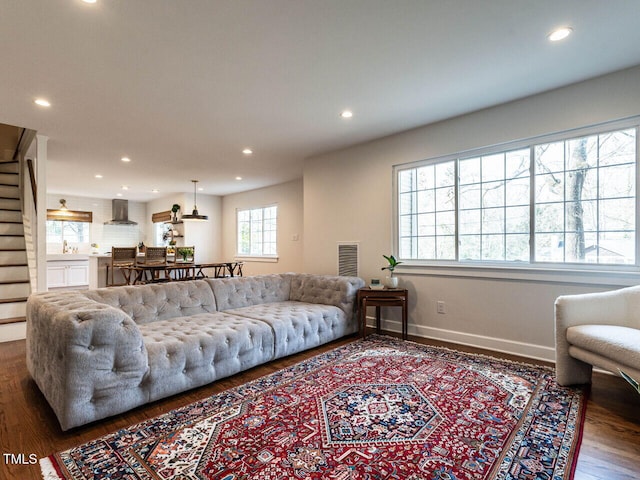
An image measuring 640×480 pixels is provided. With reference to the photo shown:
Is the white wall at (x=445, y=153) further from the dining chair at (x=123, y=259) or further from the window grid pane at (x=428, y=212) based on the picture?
the dining chair at (x=123, y=259)

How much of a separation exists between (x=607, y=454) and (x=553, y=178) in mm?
2388

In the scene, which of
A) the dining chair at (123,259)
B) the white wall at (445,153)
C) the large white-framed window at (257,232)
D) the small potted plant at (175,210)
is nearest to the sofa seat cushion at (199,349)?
the white wall at (445,153)

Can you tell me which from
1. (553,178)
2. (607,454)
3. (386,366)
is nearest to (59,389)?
(386,366)

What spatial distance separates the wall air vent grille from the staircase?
4.06 meters

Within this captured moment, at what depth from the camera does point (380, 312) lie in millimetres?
4355

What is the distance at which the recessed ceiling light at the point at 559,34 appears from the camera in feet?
7.20

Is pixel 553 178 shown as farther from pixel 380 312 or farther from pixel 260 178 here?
pixel 260 178

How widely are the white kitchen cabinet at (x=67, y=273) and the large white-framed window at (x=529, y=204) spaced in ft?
24.3

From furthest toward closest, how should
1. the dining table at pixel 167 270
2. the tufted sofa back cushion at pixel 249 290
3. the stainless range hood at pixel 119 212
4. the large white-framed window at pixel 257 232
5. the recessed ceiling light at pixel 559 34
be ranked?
the stainless range hood at pixel 119 212
the large white-framed window at pixel 257 232
the dining table at pixel 167 270
the tufted sofa back cushion at pixel 249 290
the recessed ceiling light at pixel 559 34

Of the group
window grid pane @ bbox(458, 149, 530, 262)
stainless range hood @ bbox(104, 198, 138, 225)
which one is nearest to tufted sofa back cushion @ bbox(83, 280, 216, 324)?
window grid pane @ bbox(458, 149, 530, 262)

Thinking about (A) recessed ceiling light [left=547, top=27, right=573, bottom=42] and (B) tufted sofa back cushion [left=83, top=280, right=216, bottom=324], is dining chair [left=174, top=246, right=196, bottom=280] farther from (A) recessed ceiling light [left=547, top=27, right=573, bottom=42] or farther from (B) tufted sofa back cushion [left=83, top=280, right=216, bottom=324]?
(A) recessed ceiling light [left=547, top=27, right=573, bottom=42]

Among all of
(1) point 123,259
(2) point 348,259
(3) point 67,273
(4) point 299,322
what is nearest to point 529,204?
(2) point 348,259

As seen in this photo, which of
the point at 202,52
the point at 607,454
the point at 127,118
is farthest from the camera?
the point at 127,118

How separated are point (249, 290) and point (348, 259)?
59.4 inches
